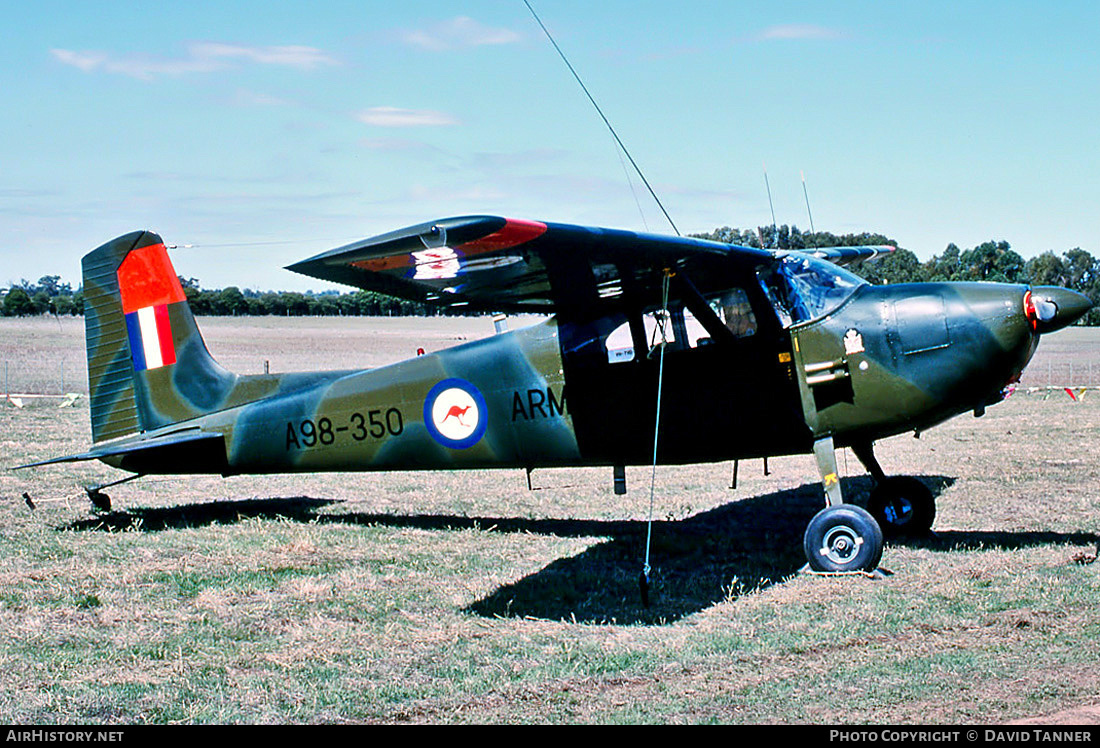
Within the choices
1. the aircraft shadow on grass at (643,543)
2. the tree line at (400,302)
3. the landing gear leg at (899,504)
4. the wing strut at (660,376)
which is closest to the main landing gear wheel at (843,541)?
the aircraft shadow on grass at (643,543)

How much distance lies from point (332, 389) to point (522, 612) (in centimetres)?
391

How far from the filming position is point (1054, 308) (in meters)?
7.69

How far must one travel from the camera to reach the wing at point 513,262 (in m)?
5.57

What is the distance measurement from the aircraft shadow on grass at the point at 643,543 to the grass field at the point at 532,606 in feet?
0.13

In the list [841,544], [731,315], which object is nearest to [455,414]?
[731,315]

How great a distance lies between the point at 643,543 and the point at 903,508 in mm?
2301

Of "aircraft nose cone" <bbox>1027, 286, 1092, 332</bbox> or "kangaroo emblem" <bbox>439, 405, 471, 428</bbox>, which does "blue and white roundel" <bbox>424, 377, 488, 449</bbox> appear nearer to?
"kangaroo emblem" <bbox>439, 405, 471, 428</bbox>

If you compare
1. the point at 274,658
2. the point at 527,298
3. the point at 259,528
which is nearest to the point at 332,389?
the point at 259,528

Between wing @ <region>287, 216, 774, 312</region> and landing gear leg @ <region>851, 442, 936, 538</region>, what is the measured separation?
2526mm

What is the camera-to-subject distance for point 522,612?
688 centimetres

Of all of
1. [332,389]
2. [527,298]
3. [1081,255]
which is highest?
[1081,255]

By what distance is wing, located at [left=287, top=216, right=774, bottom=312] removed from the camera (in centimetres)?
557

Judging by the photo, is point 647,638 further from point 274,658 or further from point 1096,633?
point 1096,633

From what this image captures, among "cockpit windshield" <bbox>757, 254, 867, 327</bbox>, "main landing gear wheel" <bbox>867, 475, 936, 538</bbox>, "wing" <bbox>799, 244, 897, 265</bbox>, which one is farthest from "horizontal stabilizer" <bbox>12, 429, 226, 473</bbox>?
"main landing gear wheel" <bbox>867, 475, 936, 538</bbox>
